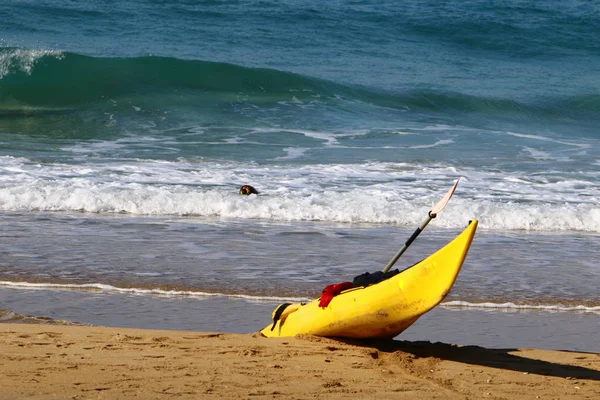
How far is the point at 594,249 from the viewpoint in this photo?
27.2 ft

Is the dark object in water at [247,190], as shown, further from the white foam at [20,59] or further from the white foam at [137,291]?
the white foam at [20,59]

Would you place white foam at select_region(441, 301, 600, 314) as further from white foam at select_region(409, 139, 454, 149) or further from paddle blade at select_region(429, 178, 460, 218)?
white foam at select_region(409, 139, 454, 149)

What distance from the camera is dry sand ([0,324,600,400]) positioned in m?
3.99

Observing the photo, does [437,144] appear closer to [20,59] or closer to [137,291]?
[137,291]

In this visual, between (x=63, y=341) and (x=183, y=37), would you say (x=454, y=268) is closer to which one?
(x=63, y=341)

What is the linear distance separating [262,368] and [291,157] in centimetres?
881

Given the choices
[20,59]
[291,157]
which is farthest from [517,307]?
[20,59]

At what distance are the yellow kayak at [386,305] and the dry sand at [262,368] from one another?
0.09 metres

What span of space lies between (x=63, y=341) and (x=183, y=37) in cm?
1898

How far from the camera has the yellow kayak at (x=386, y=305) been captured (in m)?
4.38

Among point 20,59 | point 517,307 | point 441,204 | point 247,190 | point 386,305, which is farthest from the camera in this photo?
point 20,59

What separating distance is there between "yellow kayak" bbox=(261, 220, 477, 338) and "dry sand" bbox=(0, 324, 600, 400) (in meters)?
0.09

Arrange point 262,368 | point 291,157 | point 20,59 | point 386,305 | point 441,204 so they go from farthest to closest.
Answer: point 20,59 → point 291,157 → point 441,204 → point 386,305 → point 262,368

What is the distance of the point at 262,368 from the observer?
14.2 ft
